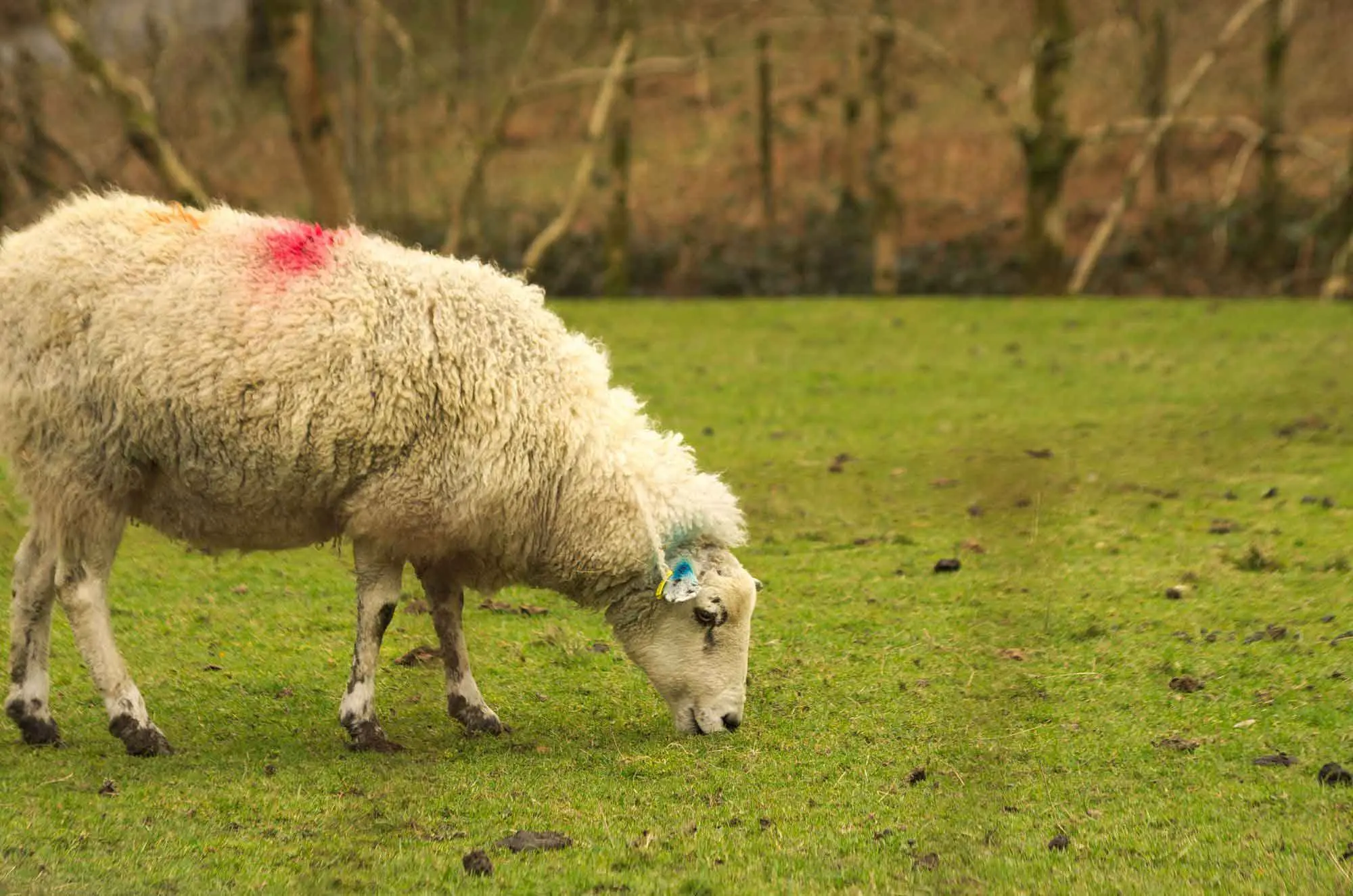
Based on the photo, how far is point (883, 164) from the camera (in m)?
20.2

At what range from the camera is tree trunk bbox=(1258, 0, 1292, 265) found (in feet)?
66.0

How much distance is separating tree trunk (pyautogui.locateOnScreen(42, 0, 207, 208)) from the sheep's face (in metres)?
9.83

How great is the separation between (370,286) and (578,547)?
1.24m

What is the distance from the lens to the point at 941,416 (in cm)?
1259

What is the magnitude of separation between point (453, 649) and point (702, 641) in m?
1.00

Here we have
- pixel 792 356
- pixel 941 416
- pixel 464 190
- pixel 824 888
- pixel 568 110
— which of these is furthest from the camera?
pixel 568 110

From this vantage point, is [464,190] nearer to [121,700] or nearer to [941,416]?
[941,416]

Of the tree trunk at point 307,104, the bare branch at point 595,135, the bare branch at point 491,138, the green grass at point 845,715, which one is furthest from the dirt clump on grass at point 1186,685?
the bare branch at point 595,135

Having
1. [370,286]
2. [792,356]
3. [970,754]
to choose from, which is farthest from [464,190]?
[970,754]

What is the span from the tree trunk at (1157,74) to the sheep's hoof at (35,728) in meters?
19.3

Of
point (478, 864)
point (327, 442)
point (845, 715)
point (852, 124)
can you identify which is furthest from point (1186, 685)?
point (852, 124)

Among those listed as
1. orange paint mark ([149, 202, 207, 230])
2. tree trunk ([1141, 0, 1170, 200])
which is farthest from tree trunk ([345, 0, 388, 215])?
orange paint mark ([149, 202, 207, 230])

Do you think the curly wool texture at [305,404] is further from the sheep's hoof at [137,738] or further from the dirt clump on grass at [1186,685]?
the dirt clump on grass at [1186,685]

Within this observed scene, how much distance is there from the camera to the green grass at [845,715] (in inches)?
173
